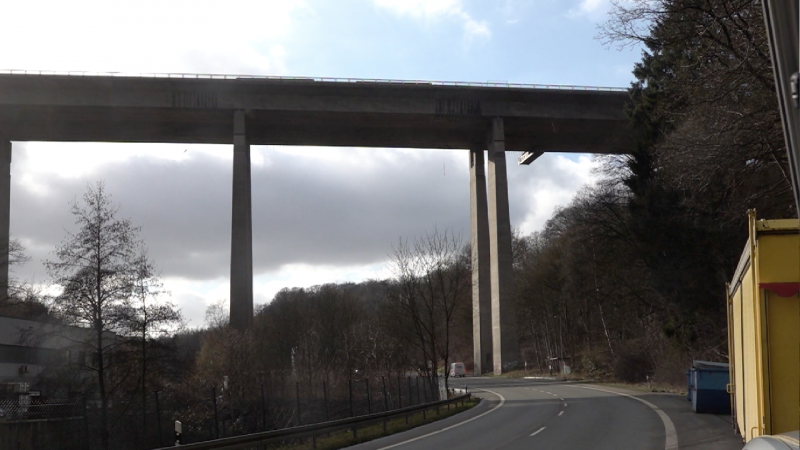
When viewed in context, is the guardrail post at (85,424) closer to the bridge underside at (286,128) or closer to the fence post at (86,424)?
the fence post at (86,424)

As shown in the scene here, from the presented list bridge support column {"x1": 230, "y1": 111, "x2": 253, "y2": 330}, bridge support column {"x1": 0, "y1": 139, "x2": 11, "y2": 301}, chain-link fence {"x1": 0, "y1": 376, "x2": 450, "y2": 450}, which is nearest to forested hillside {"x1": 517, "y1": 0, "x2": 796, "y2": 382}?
chain-link fence {"x1": 0, "y1": 376, "x2": 450, "y2": 450}

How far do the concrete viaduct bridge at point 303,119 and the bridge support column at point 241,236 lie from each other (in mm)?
77

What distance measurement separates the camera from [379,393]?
1364 inches

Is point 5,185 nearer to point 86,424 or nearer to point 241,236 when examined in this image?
point 241,236

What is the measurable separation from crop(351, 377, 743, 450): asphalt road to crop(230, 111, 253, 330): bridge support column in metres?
30.1

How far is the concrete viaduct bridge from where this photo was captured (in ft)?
187

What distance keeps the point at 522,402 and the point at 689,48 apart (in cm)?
1915

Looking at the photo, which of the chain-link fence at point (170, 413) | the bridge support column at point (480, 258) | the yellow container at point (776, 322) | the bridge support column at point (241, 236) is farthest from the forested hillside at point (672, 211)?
the bridge support column at point (241, 236)

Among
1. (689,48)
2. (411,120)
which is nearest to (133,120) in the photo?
(411,120)

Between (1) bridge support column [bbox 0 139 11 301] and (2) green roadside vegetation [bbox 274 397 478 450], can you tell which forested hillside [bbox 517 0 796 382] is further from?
(1) bridge support column [bbox 0 139 11 301]

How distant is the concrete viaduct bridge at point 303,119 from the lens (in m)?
56.9

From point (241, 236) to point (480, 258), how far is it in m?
21.2

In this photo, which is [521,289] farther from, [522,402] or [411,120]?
[522,402]

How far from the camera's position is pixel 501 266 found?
6481cm
